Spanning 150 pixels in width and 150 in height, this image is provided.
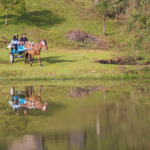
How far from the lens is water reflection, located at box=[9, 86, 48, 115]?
1526 cm

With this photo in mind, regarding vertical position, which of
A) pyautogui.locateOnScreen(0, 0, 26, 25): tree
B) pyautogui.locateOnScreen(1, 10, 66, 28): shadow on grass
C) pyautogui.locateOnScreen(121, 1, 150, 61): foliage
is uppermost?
pyautogui.locateOnScreen(0, 0, 26, 25): tree

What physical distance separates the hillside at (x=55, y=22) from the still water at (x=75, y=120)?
32.5 meters

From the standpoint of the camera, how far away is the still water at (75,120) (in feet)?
30.8

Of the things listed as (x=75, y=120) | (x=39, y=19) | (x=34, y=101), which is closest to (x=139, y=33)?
(x=34, y=101)

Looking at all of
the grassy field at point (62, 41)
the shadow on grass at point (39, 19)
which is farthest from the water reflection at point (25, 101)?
the shadow on grass at point (39, 19)

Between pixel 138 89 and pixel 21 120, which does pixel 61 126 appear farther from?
pixel 138 89

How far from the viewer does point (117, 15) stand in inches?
2788

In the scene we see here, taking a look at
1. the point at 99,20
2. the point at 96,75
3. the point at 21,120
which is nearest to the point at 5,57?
the point at 96,75

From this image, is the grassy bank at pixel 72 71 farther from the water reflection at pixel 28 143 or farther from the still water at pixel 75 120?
the water reflection at pixel 28 143

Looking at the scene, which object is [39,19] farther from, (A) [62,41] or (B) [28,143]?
(B) [28,143]

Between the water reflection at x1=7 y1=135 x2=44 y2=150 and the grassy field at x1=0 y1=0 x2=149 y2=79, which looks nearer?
the water reflection at x1=7 y1=135 x2=44 y2=150

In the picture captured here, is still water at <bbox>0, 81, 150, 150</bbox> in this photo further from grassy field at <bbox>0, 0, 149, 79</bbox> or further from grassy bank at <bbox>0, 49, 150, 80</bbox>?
grassy field at <bbox>0, 0, 149, 79</bbox>

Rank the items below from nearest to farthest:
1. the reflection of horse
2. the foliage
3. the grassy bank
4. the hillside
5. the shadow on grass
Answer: the reflection of horse, the foliage, the grassy bank, the hillside, the shadow on grass

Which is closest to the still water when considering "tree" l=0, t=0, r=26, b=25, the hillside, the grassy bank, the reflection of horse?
the reflection of horse
